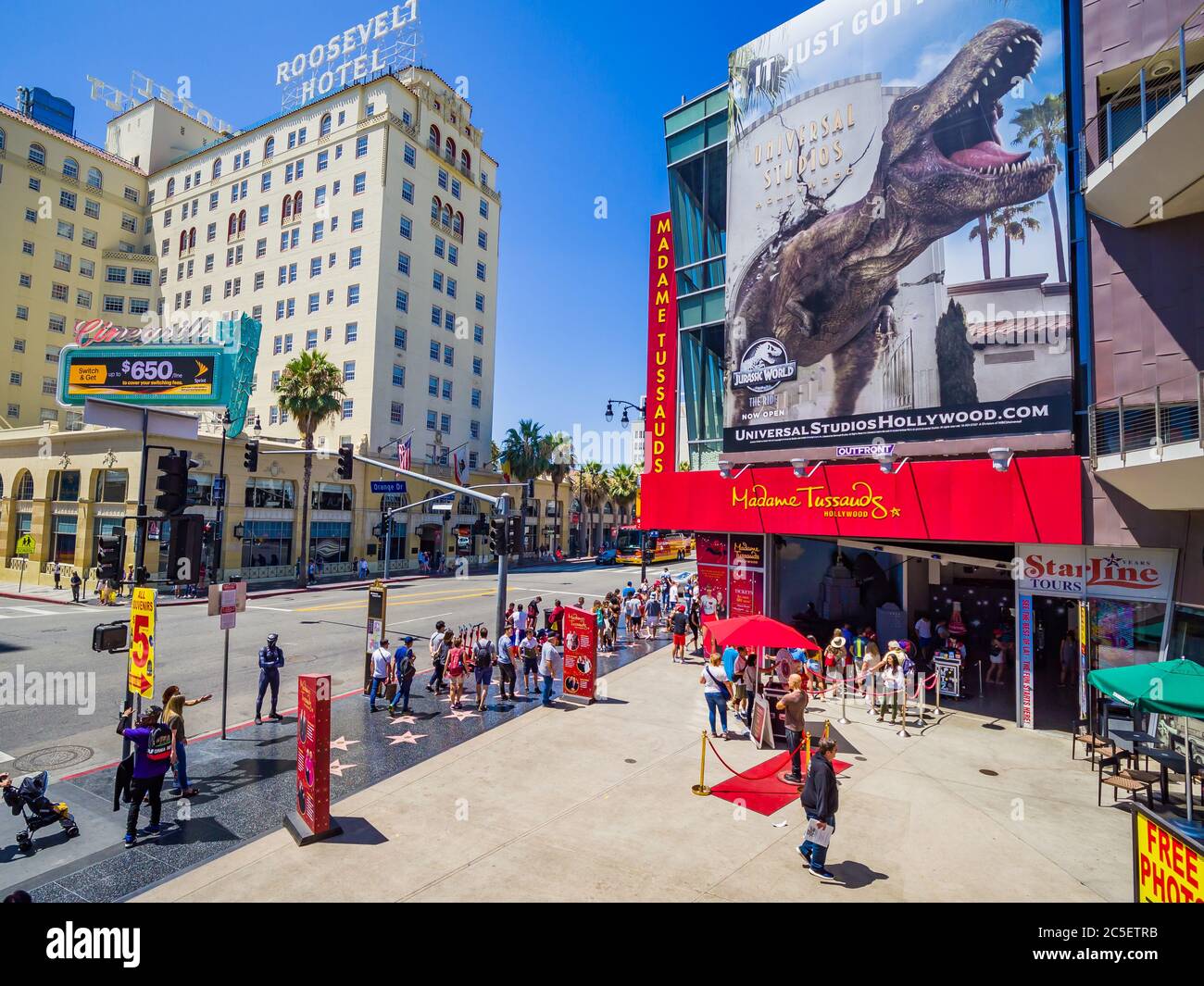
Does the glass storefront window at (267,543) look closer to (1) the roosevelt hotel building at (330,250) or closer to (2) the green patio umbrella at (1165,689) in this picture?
(1) the roosevelt hotel building at (330,250)

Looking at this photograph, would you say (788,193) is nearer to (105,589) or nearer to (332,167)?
(105,589)

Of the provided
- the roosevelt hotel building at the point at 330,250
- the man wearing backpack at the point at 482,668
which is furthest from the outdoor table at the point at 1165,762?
the roosevelt hotel building at the point at 330,250

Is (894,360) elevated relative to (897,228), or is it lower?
lower

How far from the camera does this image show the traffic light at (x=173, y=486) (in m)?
12.1

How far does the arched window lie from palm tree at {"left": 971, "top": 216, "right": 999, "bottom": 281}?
56.9m

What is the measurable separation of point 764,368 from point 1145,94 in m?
11.3

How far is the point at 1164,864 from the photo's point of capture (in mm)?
5270

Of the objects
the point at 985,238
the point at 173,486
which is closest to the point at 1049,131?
the point at 985,238

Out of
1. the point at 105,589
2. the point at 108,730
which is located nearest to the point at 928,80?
the point at 108,730

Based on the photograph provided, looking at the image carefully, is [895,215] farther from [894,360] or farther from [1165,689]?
[1165,689]

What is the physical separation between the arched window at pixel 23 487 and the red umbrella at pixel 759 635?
52.0 m

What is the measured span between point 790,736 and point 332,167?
212 ft

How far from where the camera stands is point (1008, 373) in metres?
16.7

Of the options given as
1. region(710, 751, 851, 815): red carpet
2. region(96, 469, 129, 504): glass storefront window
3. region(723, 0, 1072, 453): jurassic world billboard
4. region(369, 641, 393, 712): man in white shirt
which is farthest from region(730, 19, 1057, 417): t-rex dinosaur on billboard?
region(96, 469, 129, 504): glass storefront window
